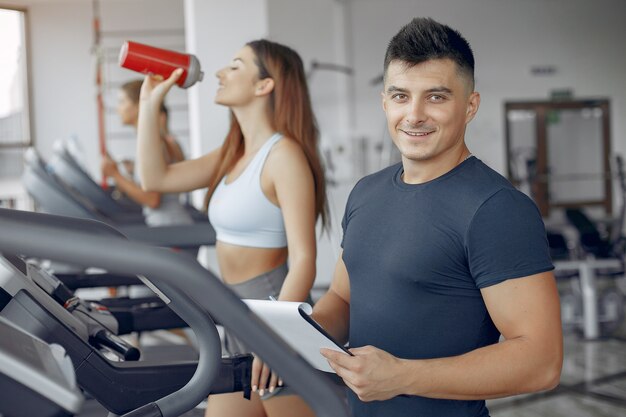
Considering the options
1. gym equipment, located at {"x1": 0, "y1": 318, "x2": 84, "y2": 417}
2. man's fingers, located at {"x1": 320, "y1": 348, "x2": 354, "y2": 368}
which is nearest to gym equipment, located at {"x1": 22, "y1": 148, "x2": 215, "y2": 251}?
man's fingers, located at {"x1": 320, "y1": 348, "x2": 354, "y2": 368}

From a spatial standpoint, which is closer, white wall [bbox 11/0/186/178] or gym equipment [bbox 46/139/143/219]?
gym equipment [bbox 46/139/143/219]

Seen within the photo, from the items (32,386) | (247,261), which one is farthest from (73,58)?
(32,386)

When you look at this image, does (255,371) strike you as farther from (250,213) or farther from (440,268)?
(250,213)

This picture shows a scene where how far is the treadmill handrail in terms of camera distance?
22.3 inches

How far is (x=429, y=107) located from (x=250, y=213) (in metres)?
0.74

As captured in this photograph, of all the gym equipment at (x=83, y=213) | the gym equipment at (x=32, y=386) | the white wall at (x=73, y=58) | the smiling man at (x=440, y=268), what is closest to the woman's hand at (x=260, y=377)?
the smiling man at (x=440, y=268)

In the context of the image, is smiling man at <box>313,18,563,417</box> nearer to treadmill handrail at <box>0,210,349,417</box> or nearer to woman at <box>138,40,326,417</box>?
treadmill handrail at <box>0,210,349,417</box>

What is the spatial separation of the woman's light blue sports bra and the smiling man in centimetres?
53

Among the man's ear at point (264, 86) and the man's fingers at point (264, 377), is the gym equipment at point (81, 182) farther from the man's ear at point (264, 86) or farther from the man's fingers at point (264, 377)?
the man's fingers at point (264, 377)

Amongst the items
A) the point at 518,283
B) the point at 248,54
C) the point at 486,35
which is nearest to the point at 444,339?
the point at 518,283

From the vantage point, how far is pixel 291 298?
1.70 metres

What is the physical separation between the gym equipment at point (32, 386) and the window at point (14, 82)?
9.97m

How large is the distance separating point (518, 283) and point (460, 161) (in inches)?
9.9

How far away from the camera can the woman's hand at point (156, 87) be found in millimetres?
2021
